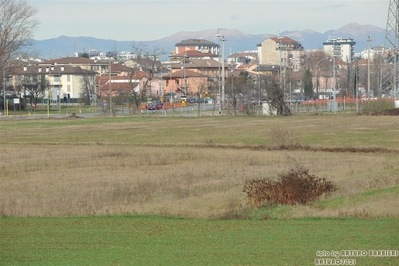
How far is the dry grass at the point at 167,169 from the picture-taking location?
2168cm

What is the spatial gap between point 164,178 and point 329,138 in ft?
71.0

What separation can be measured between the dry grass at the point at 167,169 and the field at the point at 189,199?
69 mm

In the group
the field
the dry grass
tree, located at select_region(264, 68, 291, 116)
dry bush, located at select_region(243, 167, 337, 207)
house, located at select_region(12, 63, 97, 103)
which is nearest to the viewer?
the field

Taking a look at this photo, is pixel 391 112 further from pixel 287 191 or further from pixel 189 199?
pixel 287 191

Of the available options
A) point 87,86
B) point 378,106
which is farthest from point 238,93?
point 87,86

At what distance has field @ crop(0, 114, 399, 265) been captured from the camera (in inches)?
545

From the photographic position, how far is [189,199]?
941 inches

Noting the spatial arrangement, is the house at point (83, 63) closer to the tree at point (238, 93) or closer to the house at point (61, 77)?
the house at point (61, 77)

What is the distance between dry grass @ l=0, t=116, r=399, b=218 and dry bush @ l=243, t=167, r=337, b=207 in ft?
2.08

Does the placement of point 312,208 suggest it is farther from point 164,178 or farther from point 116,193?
point 164,178

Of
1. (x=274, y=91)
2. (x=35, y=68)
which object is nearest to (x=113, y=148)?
(x=274, y=91)

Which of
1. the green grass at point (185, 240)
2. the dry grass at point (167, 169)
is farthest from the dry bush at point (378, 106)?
the green grass at point (185, 240)

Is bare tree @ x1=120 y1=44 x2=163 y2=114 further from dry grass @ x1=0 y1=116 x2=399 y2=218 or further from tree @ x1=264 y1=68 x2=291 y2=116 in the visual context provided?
dry grass @ x1=0 y1=116 x2=399 y2=218

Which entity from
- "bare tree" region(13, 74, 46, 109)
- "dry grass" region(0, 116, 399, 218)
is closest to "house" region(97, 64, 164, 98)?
"bare tree" region(13, 74, 46, 109)
